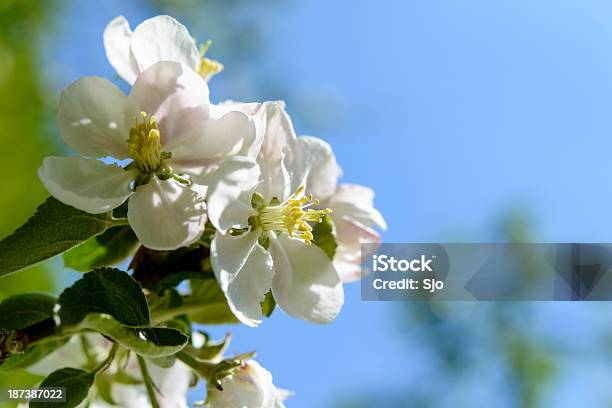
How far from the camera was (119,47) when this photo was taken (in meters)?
0.82

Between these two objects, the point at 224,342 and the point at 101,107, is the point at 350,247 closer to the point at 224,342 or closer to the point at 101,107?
the point at 224,342

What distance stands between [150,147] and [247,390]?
26 cm

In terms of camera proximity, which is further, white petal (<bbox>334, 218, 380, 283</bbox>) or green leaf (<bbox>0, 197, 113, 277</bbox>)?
white petal (<bbox>334, 218, 380, 283</bbox>)

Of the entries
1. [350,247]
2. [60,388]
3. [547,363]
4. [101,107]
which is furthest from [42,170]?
[547,363]

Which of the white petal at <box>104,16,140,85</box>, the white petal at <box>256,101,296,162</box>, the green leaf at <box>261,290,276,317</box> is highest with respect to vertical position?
the white petal at <box>104,16,140,85</box>

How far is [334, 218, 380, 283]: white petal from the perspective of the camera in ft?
2.82

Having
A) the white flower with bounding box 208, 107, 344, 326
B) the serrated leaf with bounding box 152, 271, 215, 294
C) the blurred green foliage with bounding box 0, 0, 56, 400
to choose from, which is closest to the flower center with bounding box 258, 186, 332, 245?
the white flower with bounding box 208, 107, 344, 326

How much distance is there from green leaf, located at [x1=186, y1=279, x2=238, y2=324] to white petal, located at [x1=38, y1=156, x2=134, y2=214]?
7.9 inches

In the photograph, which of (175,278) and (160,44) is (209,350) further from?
(160,44)

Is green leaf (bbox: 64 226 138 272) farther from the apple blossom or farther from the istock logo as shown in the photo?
the istock logo

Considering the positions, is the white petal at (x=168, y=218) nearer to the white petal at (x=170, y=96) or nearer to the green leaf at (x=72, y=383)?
the white petal at (x=170, y=96)

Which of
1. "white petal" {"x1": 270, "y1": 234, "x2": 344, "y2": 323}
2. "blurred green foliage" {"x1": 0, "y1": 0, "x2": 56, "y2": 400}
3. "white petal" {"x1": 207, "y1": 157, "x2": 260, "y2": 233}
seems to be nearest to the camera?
"white petal" {"x1": 207, "y1": 157, "x2": 260, "y2": 233}

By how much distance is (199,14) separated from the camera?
667cm
